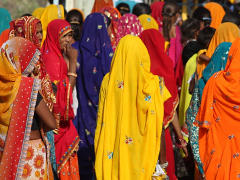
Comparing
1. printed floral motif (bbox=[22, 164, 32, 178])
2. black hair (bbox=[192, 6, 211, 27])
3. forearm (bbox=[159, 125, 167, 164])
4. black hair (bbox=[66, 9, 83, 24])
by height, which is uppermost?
black hair (bbox=[66, 9, 83, 24])

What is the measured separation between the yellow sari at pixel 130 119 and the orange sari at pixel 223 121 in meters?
0.48

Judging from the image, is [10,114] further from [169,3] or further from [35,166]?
[169,3]

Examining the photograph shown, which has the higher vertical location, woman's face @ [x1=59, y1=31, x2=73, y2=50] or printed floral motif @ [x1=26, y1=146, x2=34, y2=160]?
woman's face @ [x1=59, y1=31, x2=73, y2=50]

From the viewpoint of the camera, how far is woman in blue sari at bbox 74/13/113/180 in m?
6.25

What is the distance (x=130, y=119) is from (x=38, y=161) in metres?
0.88

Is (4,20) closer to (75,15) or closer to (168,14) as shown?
(75,15)

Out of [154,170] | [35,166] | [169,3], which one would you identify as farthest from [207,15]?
[35,166]

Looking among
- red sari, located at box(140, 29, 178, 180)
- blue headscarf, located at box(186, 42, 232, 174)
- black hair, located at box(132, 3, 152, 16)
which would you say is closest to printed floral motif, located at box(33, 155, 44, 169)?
blue headscarf, located at box(186, 42, 232, 174)

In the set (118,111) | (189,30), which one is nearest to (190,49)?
(189,30)

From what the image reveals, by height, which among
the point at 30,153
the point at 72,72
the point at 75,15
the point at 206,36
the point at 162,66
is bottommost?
the point at 30,153

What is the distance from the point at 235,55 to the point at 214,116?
585mm

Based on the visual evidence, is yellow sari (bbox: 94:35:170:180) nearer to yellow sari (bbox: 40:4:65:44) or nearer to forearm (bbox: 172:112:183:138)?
forearm (bbox: 172:112:183:138)

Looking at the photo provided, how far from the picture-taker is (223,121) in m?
4.45

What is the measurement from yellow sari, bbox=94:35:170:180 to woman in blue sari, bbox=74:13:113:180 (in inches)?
73.9
